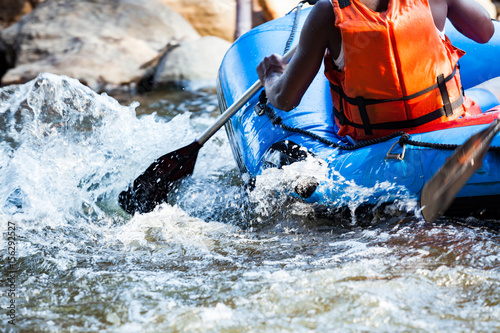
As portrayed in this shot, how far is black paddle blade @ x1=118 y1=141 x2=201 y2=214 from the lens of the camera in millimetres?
2812

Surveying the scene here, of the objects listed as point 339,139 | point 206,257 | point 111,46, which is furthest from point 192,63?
point 206,257

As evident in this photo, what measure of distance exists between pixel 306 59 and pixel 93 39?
14.4ft

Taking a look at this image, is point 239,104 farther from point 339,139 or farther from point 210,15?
point 210,15

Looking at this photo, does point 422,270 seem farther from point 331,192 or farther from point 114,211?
point 114,211

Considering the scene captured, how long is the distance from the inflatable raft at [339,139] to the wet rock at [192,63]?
2.26m

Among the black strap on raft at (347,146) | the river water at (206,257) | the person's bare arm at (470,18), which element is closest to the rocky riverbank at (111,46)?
the river water at (206,257)

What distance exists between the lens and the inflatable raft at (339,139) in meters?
1.99

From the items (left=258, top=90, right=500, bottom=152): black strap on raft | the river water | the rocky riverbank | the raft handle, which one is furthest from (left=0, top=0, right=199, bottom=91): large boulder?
the raft handle

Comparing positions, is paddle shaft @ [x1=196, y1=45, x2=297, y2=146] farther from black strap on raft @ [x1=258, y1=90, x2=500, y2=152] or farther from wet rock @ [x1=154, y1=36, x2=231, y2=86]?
wet rock @ [x1=154, y1=36, x2=231, y2=86]

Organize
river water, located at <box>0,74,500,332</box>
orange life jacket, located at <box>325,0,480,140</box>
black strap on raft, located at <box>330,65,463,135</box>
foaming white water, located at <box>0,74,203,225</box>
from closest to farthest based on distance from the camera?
1. river water, located at <box>0,74,500,332</box>
2. orange life jacket, located at <box>325,0,480,140</box>
3. black strap on raft, located at <box>330,65,463,135</box>
4. foaming white water, located at <box>0,74,203,225</box>

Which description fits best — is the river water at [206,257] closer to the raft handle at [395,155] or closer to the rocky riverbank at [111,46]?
the raft handle at [395,155]

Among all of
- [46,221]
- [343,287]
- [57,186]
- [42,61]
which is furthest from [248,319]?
[42,61]

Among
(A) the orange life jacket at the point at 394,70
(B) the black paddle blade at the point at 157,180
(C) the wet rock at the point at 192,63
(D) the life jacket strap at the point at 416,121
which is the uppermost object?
(A) the orange life jacket at the point at 394,70

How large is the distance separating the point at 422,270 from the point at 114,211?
1620 millimetres
